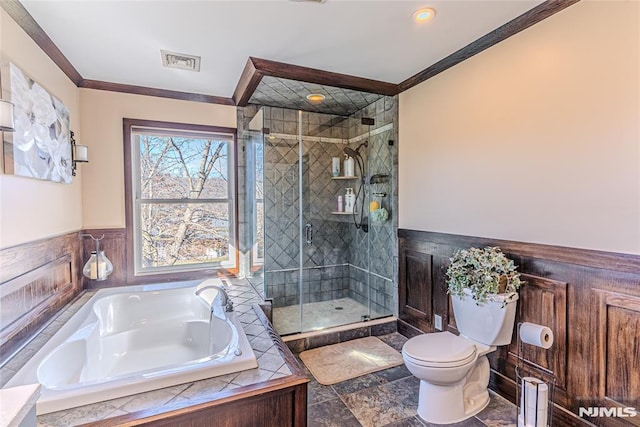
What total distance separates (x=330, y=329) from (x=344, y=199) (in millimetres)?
1467

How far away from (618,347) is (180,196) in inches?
138

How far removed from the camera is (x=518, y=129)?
202cm

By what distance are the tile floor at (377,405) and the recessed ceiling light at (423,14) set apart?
2.40m

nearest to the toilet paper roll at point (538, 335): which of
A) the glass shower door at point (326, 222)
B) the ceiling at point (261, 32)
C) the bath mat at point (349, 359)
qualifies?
the bath mat at point (349, 359)

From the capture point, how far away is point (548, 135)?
1.86 m

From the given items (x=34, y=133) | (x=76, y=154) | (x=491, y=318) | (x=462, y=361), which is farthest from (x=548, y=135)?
(x=76, y=154)

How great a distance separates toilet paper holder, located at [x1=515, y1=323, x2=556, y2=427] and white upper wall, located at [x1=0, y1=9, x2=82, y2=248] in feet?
9.68

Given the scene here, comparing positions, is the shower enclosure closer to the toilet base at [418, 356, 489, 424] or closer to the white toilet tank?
the white toilet tank

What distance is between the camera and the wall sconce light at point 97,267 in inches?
108

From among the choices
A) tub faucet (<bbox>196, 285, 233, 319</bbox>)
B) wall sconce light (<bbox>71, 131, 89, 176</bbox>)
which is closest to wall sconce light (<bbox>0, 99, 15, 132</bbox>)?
wall sconce light (<bbox>71, 131, 89, 176</bbox>)

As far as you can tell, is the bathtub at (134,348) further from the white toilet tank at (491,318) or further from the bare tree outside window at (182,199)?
the white toilet tank at (491,318)

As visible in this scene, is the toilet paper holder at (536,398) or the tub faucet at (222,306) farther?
the tub faucet at (222,306)

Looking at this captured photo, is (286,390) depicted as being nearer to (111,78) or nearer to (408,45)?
(408,45)

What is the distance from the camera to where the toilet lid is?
1.82 meters
